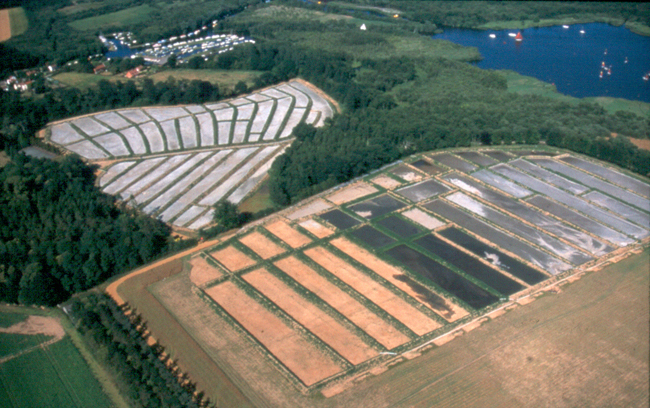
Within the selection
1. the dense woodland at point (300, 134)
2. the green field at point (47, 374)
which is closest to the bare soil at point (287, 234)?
the dense woodland at point (300, 134)

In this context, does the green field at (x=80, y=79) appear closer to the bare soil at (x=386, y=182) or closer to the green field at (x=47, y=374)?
the bare soil at (x=386, y=182)

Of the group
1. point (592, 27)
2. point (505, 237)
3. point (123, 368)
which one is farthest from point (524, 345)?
point (592, 27)

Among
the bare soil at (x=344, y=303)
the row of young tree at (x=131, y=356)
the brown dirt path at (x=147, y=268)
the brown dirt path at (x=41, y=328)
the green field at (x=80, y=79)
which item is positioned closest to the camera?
the row of young tree at (x=131, y=356)

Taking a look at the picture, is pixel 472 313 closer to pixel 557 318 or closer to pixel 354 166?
pixel 557 318

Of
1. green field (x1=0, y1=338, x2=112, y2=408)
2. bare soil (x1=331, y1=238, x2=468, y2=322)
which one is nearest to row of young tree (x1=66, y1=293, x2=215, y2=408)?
green field (x1=0, y1=338, x2=112, y2=408)

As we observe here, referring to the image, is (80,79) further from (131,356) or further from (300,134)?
(131,356)

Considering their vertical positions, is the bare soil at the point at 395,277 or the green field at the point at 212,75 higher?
the green field at the point at 212,75
